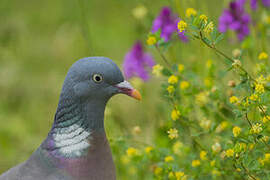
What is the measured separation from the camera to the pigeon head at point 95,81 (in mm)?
1274

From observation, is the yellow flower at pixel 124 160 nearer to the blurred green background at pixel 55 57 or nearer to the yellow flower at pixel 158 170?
the blurred green background at pixel 55 57

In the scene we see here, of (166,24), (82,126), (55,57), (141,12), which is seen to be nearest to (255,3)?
(166,24)

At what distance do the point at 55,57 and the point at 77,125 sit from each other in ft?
6.39

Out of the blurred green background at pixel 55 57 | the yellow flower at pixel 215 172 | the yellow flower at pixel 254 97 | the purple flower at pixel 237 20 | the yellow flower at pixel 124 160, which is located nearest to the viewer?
the yellow flower at pixel 254 97

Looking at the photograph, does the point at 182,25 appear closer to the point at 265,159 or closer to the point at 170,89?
the point at 170,89

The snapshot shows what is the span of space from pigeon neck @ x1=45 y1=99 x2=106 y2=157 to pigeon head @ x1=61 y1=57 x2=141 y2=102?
0.02 metres

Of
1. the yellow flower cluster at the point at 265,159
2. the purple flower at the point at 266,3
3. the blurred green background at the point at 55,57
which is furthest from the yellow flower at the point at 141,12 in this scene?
the yellow flower cluster at the point at 265,159

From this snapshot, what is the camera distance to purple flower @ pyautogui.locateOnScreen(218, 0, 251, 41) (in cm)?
170

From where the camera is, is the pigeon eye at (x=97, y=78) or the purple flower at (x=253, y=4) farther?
the purple flower at (x=253, y=4)

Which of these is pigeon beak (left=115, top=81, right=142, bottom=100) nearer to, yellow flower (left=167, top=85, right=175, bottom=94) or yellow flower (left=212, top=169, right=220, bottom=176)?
yellow flower (left=167, top=85, right=175, bottom=94)

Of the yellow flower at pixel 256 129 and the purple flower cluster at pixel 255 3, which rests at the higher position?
the purple flower cluster at pixel 255 3

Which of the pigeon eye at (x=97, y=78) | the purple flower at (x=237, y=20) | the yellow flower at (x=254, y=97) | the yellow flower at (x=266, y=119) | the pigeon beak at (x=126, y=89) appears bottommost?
the yellow flower at (x=266, y=119)

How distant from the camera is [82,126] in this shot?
1.31 meters

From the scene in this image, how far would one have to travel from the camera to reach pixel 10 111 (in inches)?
106
